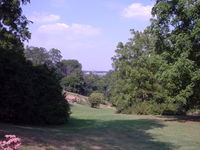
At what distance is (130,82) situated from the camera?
3416 centimetres

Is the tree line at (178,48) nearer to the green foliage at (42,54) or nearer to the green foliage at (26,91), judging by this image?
the green foliage at (26,91)

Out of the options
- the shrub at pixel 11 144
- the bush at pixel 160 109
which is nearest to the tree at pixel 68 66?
the bush at pixel 160 109

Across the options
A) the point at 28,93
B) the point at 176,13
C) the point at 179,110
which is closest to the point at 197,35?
the point at 176,13

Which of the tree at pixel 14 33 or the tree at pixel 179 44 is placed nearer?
the tree at pixel 179 44

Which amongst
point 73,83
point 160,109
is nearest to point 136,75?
point 160,109

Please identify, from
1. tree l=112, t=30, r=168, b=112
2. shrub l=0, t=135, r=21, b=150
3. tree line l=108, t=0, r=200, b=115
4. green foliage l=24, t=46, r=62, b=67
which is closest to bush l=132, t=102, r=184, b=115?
tree l=112, t=30, r=168, b=112

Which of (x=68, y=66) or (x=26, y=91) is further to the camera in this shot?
(x=68, y=66)

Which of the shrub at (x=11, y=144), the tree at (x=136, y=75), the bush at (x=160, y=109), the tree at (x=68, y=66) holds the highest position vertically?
the tree at (x=68, y=66)

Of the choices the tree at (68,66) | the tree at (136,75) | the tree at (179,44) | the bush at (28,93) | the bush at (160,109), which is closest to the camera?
the bush at (28,93)

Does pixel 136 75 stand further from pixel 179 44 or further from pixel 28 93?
pixel 28 93

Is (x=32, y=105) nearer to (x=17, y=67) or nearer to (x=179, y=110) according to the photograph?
(x=17, y=67)

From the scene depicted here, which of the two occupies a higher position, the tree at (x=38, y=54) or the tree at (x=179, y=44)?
the tree at (x=38, y=54)

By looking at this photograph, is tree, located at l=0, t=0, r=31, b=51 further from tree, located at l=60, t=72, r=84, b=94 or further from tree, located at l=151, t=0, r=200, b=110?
tree, located at l=60, t=72, r=84, b=94

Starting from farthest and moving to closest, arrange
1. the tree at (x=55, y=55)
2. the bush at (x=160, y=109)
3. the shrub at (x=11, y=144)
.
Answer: the tree at (x=55, y=55)
the bush at (x=160, y=109)
the shrub at (x=11, y=144)
